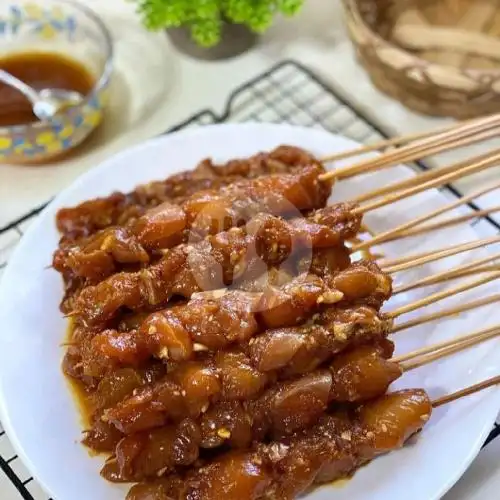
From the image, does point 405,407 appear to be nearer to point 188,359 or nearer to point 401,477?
point 401,477

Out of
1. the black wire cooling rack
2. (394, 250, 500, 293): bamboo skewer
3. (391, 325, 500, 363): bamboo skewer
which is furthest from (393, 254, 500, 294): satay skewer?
the black wire cooling rack

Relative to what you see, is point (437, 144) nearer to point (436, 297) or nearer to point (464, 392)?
point (436, 297)

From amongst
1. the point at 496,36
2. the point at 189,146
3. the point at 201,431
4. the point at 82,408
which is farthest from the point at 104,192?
the point at 496,36

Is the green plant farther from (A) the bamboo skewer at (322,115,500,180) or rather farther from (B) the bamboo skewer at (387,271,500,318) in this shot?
(B) the bamboo skewer at (387,271,500,318)

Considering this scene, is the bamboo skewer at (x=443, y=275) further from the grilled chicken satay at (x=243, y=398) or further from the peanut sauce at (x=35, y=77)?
the peanut sauce at (x=35, y=77)

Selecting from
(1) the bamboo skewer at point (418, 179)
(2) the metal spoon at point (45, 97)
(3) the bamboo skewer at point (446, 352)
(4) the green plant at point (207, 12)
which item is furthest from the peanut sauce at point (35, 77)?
(3) the bamboo skewer at point (446, 352)

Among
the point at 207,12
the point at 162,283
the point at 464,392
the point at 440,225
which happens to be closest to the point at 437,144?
the point at 440,225
